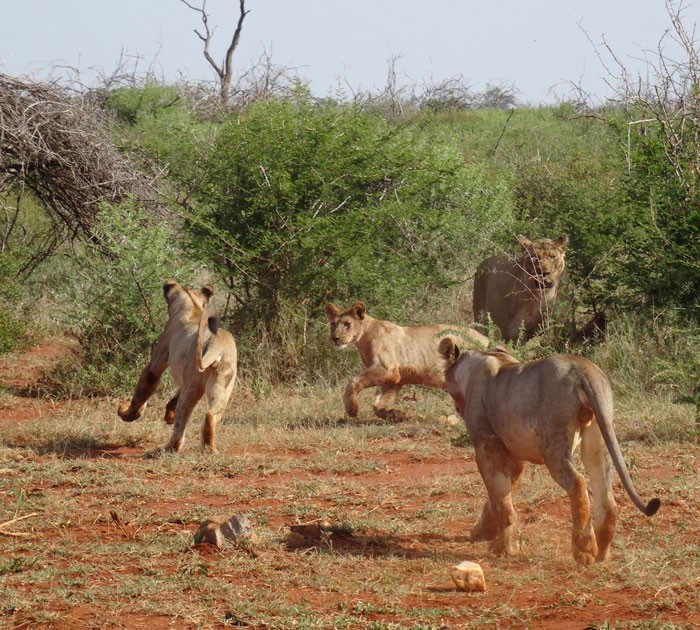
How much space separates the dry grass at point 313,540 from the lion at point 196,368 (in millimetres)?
248

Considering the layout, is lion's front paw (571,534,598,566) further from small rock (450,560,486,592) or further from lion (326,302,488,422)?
lion (326,302,488,422)

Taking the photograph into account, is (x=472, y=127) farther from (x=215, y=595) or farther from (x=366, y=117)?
(x=215, y=595)

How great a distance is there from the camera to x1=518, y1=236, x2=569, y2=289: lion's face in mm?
11359

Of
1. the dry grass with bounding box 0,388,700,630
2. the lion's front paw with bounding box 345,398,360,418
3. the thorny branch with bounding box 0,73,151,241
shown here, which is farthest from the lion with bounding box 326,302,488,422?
the thorny branch with bounding box 0,73,151,241

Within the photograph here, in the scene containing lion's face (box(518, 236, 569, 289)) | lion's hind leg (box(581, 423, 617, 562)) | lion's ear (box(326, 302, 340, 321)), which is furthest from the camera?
lion's face (box(518, 236, 569, 289))

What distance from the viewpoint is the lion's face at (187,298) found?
8945 millimetres

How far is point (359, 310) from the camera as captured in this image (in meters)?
10.0

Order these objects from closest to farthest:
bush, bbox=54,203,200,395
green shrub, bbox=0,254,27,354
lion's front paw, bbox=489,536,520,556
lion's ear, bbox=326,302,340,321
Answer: lion's front paw, bbox=489,536,520,556 < lion's ear, bbox=326,302,340,321 < bush, bbox=54,203,200,395 < green shrub, bbox=0,254,27,354

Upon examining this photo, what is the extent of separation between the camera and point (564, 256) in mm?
12062

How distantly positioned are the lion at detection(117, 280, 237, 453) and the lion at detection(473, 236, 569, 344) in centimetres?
357

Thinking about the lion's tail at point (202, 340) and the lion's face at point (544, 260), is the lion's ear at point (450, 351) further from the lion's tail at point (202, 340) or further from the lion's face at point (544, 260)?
the lion's face at point (544, 260)

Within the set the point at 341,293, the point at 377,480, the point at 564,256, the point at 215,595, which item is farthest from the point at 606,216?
the point at 215,595

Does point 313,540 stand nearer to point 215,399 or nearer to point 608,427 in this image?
point 608,427

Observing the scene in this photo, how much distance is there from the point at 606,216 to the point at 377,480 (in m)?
5.57
